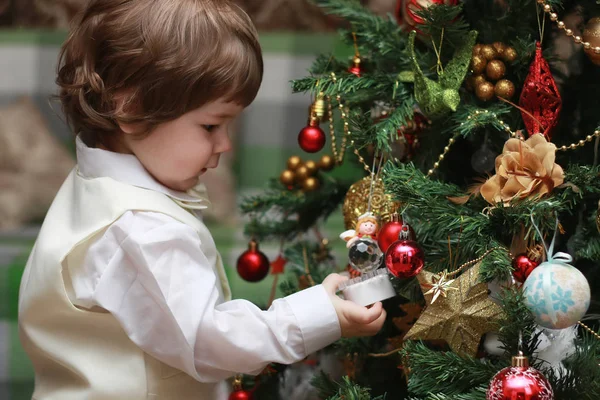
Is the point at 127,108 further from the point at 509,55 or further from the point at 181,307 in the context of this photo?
the point at 509,55

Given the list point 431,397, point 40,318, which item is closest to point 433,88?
point 431,397

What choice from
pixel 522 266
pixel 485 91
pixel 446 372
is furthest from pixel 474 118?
pixel 446 372

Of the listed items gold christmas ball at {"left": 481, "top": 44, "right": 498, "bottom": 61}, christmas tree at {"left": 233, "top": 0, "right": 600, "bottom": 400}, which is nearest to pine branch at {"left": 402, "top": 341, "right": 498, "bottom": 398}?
christmas tree at {"left": 233, "top": 0, "right": 600, "bottom": 400}

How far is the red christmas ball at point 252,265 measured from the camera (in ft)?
3.87

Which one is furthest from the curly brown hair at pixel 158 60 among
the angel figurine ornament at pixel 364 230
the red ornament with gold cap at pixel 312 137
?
the angel figurine ornament at pixel 364 230

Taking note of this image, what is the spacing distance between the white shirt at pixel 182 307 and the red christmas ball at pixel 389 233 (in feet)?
0.31

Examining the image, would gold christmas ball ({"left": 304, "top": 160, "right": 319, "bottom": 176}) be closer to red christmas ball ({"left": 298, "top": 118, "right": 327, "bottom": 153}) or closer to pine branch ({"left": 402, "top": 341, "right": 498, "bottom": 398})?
red christmas ball ({"left": 298, "top": 118, "right": 327, "bottom": 153})

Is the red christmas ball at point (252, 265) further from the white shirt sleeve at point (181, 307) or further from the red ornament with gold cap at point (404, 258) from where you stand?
the red ornament with gold cap at point (404, 258)

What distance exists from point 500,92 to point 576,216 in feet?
0.62

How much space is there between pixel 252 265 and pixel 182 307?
1.10 ft

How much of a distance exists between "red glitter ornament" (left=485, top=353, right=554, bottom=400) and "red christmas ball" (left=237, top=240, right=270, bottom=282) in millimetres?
539

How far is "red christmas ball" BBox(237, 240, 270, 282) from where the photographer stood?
3.87 ft

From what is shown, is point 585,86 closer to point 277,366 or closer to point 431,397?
point 431,397

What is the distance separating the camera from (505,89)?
2.82 feet
